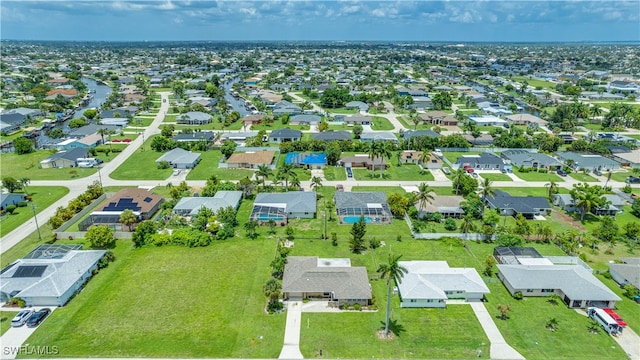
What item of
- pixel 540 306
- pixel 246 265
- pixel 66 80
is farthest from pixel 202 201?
pixel 66 80

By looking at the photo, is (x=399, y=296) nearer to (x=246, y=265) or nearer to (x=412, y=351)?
(x=412, y=351)

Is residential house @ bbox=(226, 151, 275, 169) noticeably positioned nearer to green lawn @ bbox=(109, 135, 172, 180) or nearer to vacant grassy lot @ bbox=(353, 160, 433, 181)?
green lawn @ bbox=(109, 135, 172, 180)

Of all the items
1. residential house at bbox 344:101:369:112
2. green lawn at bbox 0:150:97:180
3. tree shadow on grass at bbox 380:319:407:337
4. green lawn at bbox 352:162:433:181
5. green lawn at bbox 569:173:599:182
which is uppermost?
residential house at bbox 344:101:369:112

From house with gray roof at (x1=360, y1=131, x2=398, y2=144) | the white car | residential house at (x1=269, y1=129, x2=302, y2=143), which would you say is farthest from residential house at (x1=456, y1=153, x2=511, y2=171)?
the white car

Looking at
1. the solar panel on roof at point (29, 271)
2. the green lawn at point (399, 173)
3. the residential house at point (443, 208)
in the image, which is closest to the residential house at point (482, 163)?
the green lawn at point (399, 173)

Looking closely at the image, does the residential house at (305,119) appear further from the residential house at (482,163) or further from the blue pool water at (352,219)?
the blue pool water at (352,219)
